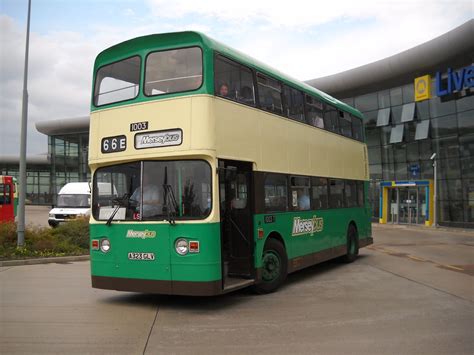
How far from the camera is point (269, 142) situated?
31.5ft

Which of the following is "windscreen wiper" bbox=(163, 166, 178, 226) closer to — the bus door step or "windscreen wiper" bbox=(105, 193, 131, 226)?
"windscreen wiper" bbox=(105, 193, 131, 226)

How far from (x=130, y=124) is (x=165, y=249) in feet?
7.02

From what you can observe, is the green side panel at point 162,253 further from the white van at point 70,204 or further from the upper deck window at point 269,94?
the white van at point 70,204

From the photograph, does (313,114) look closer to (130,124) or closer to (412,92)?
(130,124)

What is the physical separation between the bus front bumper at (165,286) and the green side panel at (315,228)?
1434 millimetres

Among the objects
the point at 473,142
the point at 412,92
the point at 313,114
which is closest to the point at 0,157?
the point at 412,92

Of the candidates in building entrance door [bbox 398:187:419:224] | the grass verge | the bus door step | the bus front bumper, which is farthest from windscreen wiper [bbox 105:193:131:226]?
building entrance door [bbox 398:187:419:224]

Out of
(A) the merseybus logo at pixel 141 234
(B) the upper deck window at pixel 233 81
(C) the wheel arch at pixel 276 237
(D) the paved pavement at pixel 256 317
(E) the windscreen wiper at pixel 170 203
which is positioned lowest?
(D) the paved pavement at pixel 256 317

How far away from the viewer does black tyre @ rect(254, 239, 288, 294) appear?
9344mm

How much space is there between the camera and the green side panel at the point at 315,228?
Result: 935 cm

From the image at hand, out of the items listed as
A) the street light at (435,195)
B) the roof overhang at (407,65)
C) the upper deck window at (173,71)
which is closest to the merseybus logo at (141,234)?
the upper deck window at (173,71)

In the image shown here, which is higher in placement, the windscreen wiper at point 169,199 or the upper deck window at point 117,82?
the upper deck window at point 117,82

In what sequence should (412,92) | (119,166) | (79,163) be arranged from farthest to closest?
(79,163), (412,92), (119,166)

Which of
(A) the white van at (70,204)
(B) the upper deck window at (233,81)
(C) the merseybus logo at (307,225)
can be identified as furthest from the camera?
(A) the white van at (70,204)
